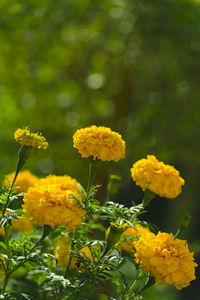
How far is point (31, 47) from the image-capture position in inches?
153

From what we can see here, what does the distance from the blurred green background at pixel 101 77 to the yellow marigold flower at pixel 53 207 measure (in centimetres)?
230

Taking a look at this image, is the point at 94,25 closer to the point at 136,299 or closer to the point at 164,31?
the point at 164,31

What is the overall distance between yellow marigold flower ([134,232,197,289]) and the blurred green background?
2.26 m

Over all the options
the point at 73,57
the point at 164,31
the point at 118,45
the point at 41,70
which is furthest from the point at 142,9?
the point at 41,70

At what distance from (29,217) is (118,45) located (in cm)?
284

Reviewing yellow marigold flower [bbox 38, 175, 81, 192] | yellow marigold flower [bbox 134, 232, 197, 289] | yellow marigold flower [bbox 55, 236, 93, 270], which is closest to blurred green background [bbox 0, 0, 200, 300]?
yellow marigold flower [bbox 55, 236, 93, 270]

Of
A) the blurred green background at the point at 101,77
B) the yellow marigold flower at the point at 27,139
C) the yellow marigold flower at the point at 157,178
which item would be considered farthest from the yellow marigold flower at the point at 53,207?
the blurred green background at the point at 101,77

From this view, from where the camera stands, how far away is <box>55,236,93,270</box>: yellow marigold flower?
119cm

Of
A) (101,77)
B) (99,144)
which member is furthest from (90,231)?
(101,77)

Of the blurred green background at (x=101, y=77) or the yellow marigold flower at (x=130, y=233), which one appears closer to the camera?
the yellow marigold flower at (x=130, y=233)

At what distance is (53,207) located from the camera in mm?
1017

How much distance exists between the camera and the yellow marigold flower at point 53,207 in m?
1.01

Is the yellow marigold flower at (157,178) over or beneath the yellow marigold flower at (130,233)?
over

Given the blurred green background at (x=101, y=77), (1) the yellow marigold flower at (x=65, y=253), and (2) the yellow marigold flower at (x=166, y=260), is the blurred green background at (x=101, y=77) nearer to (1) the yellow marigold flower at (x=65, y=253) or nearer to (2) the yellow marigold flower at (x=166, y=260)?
(1) the yellow marigold flower at (x=65, y=253)
